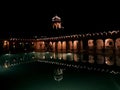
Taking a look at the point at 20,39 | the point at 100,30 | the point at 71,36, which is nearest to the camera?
the point at 100,30

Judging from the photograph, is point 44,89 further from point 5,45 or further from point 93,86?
point 5,45

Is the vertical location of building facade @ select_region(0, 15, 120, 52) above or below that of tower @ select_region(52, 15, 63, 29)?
below

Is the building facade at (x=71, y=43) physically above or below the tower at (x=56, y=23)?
below

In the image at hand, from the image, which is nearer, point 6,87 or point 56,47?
point 6,87

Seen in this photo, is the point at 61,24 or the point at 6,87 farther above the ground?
the point at 61,24

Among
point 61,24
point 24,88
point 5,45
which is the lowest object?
point 24,88

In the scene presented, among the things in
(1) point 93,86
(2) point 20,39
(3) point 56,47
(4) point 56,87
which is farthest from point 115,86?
(2) point 20,39

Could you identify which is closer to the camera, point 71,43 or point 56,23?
point 71,43

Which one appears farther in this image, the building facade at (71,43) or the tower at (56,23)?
the tower at (56,23)

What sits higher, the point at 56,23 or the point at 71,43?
the point at 56,23

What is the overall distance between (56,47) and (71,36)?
566cm

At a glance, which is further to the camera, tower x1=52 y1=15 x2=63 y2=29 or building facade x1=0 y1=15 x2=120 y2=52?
tower x1=52 y1=15 x2=63 y2=29

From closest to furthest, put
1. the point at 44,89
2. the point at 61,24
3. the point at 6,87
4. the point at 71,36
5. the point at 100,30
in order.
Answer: the point at 44,89
the point at 6,87
the point at 100,30
the point at 71,36
the point at 61,24

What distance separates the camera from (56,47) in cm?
3700
